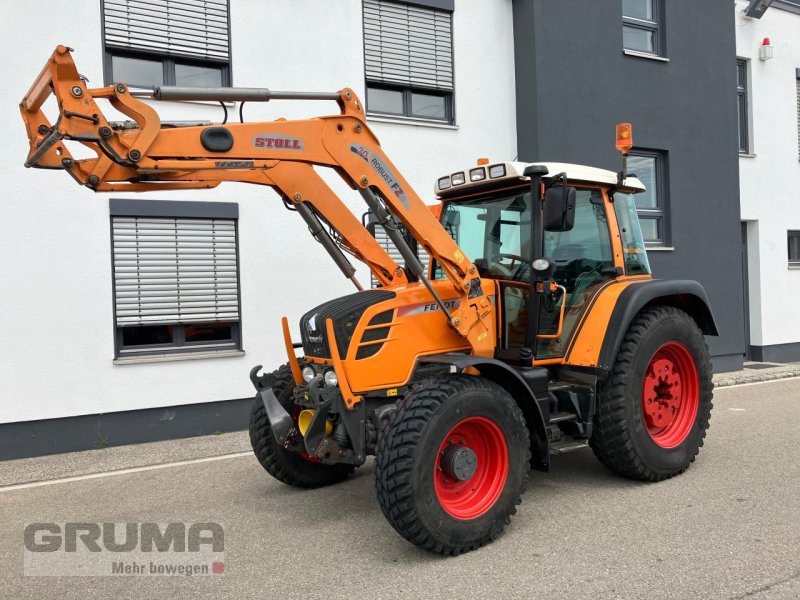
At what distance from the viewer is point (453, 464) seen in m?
4.03

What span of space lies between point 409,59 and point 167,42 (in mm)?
3168

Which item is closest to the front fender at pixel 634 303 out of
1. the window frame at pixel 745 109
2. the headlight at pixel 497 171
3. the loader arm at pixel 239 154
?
the loader arm at pixel 239 154

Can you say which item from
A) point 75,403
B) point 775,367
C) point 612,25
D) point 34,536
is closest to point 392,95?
point 612,25

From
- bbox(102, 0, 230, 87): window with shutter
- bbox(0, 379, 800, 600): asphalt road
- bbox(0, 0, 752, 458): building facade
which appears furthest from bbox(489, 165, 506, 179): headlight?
bbox(102, 0, 230, 87): window with shutter

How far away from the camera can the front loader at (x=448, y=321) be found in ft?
12.5

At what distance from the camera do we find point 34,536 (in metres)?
4.61

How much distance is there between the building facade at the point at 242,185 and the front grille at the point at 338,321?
336 centimetres

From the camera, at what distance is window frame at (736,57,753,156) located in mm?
12609

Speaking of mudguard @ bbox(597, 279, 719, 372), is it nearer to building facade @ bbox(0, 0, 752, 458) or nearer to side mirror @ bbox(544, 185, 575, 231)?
side mirror @ bbox(544, 185, 575, 231)

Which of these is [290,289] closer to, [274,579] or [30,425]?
[30,425]

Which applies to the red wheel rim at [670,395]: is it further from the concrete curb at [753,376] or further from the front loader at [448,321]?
the concrete curb at [753,376]

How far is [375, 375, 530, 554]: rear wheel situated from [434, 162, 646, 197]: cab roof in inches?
62.0

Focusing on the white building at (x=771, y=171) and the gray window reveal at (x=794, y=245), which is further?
the gray window reveal at (x=794, y=245)

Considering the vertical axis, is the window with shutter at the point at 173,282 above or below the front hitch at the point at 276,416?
above
